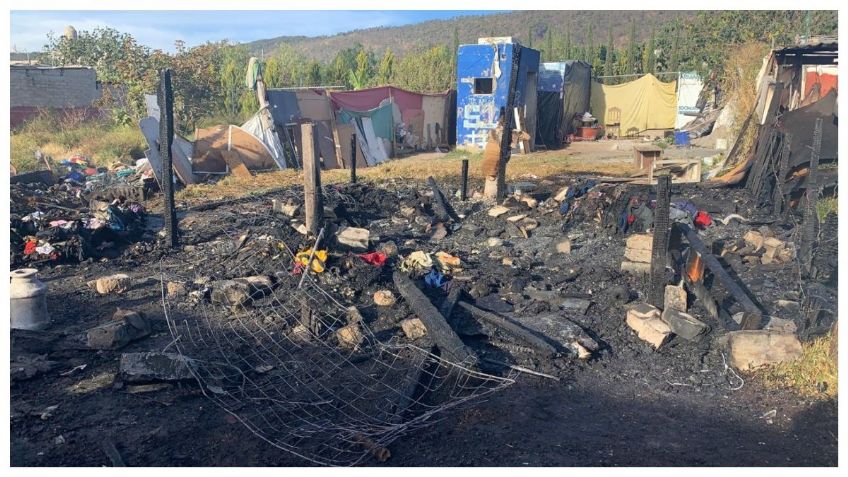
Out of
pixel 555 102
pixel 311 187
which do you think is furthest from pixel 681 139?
pixel 311 187

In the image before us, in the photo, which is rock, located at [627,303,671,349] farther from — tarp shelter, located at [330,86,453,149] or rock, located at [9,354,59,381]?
tarp shelter, located at [330,86,453,149]

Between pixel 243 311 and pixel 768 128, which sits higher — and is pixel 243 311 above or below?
below

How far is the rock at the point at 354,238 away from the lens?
8242mm

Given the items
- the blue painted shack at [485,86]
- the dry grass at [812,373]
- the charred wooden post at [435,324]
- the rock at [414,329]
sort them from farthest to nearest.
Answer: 1. the blue painted shack at [485,86]
2. the rock at [414,329]
3. the charred wooden post at [435,324]
4. the dry grass at [812,373]

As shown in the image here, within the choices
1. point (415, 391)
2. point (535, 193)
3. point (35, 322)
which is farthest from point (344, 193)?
point (415, 391)

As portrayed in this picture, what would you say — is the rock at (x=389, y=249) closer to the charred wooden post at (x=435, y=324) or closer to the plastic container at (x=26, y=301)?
the charred wooden post at (x=435, y=324)

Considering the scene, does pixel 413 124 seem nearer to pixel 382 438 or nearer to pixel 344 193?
pixel 344 193

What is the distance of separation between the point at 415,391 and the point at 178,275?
3.86 meters

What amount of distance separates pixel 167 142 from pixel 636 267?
19.0ft

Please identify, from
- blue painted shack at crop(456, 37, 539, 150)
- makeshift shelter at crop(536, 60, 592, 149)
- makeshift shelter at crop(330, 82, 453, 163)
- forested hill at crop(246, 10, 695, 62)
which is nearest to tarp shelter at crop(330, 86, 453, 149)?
makeshift shelter at crop(330, 82, 453, 163)

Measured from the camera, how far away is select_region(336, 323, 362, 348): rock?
19.2 feet

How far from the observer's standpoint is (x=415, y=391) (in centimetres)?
501

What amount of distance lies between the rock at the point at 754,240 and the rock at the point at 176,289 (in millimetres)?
6511

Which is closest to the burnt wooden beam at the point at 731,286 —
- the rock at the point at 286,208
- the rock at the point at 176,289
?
the rock at the point at 176,289
